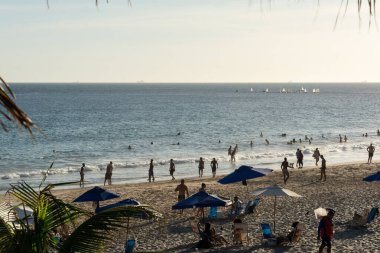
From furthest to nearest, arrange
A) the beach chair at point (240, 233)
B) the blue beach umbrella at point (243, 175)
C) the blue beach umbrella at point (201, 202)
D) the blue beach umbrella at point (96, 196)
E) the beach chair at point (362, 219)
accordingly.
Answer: the blue beach umbrella at point (243, 175) → the blue beach umbrella at point (96, 196) → the beach chair at point (362, 219) → the blue beach umbrella at point (201, 202) → the beach chair at point (240, 233)

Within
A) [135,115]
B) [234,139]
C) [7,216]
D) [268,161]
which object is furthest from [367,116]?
[7,216]

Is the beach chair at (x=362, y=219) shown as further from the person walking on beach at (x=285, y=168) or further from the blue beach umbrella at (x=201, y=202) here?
the person walking on beach at (x=285, y=168)

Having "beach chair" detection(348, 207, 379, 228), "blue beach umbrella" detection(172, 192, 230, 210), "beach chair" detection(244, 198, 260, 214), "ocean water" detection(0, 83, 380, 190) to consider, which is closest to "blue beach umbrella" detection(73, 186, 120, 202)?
"blue beach umbrella" detection(172, 192, 230, 210)

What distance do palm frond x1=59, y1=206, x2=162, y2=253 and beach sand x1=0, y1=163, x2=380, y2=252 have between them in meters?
5.13

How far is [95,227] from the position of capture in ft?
10.2

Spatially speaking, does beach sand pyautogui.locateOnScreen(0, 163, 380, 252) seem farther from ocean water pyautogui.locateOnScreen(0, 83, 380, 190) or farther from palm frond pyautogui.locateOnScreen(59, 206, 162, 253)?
ocean water pyautogui.locateOnScreen(0, 83, 380, 190)

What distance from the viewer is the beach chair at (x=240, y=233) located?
13570mm

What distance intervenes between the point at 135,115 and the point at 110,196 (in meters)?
89.5

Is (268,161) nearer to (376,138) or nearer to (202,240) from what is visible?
(376,138)

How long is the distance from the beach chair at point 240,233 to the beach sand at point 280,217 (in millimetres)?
168

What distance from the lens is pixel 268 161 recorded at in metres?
42.5

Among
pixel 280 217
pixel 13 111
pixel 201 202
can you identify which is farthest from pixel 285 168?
pixel 13 111

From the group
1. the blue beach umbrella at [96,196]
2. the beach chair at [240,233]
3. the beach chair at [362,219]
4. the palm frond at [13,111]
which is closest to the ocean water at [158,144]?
the blue beach umbrella at [96,196]

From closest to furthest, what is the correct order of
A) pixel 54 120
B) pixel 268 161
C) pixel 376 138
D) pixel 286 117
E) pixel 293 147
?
pixel 268 161, pixel 293 147, pixel 376 138, pixel 54 120, pixel 286 117
